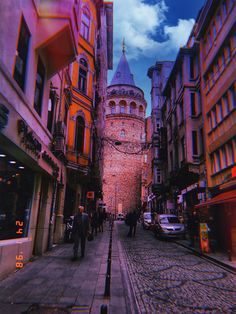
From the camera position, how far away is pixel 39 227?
10352 millimetres

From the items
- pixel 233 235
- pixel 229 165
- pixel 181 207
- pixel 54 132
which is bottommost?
pixel 233 235

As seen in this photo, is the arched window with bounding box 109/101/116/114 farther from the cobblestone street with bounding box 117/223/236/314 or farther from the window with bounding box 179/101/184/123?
the cobblestone street with bounding box 117/223/236/314

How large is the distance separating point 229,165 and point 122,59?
198 ft

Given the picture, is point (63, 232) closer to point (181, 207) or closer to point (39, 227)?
point (39, 227)

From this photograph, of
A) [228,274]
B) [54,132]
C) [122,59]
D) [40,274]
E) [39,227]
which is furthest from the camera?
[122,59]

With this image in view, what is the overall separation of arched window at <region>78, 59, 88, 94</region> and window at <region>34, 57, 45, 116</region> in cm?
771

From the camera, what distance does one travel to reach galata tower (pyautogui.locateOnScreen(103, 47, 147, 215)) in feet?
196

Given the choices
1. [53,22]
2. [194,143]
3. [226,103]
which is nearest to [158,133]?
[194,143]

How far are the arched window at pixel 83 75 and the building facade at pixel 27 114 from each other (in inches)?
243

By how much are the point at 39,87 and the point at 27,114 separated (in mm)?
2108

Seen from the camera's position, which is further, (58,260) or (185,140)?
(185,140)

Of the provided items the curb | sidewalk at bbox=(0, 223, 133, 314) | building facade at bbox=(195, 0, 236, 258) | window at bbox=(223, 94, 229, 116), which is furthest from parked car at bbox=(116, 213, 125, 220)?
sidewalk at bbox=(0, 223, 133, 314)

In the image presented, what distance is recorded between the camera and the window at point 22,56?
24.0 ft

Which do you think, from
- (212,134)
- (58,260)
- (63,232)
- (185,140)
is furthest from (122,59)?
(58,260)
